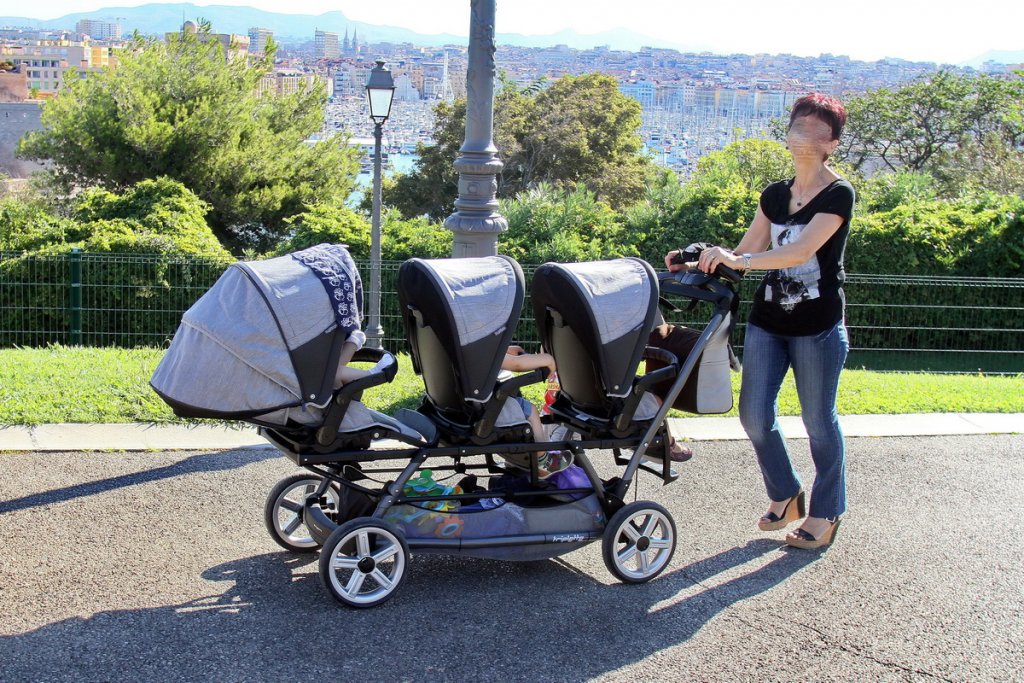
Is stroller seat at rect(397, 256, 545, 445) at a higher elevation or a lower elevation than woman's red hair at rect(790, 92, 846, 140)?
lower

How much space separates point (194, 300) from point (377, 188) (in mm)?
2349

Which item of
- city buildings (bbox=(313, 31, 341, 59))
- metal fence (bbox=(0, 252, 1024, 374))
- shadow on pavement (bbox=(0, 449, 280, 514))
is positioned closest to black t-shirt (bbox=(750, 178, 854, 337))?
shadow on pavement (bbox=(0, 449, 280, 514))

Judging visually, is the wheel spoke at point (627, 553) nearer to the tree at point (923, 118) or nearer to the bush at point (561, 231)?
the bush at point (561, 231)

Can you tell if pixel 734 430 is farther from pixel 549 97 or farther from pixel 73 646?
pixel 549 97

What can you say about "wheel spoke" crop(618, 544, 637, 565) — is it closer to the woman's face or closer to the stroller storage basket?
the stroller storage basket

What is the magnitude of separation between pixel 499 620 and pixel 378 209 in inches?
259

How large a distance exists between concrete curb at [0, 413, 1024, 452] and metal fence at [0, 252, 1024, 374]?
2.67 metres

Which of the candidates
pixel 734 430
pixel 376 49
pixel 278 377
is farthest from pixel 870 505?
pixel 376 49

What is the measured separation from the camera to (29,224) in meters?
13.9

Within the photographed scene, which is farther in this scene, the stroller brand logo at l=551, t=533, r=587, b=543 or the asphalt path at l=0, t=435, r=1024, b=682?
the stroller brand logo at l=551, t=533, r=587, b=543

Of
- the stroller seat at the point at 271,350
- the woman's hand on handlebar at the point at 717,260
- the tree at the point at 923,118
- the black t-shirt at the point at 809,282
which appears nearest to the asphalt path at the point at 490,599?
the stroller seat at the point at 271,350

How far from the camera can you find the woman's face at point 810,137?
5082 mm

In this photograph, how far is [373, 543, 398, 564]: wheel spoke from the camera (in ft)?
15.0

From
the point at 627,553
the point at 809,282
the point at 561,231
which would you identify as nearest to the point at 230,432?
the point at 627,553
